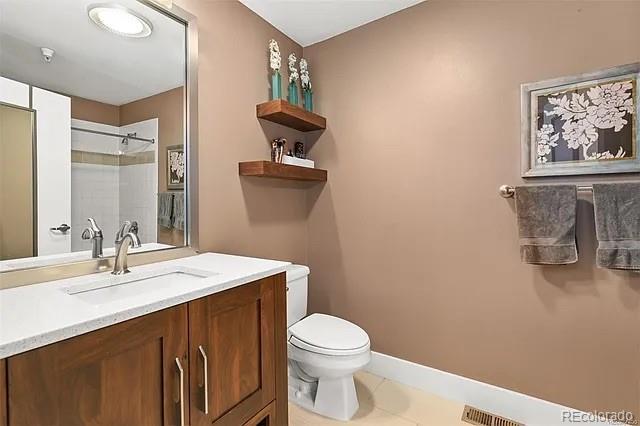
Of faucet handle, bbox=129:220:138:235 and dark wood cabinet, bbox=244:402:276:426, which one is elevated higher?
faucet handle, bbox=129:220:138:235

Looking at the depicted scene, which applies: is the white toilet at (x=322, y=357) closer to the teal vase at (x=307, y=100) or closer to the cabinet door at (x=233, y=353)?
the cabinet door at (x=233, y=353)

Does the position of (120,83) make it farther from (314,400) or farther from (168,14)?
(314,400)

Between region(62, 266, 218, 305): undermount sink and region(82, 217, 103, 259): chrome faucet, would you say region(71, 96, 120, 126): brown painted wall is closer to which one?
region(82, 217, 103, 259): chrome faucet

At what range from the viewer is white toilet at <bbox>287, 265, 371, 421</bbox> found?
4.98 feet

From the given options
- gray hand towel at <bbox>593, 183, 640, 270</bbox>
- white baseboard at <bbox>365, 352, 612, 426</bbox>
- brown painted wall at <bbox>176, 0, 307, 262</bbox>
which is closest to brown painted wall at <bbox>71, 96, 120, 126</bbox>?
brown painted wall at <bbox>176, 0, 307, 262</bbox>

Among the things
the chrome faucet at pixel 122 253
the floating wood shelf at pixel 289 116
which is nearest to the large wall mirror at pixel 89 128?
the chrome faucet at pixel 122 253

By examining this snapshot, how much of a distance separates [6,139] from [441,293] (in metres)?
2.07

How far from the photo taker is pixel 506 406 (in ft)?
5.41

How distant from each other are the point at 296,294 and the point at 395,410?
82cm

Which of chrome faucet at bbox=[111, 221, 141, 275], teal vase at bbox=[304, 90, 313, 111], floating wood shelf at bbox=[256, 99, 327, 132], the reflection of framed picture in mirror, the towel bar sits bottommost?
chrome faucet at bbox=[111, 221, 141, 275]

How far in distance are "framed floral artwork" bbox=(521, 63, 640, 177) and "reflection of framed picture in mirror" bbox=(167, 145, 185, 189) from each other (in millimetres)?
1727

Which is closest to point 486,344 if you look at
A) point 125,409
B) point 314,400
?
point 314,400

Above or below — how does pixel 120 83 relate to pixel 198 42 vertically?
below

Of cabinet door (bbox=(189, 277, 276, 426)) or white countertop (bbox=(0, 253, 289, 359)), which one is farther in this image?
cabinet door (bbox=(189, 277, 276, 426))
